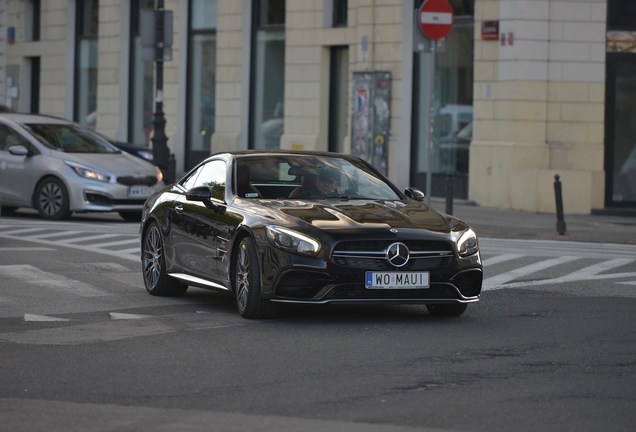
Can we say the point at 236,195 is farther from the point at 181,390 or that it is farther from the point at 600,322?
the point at 181,390

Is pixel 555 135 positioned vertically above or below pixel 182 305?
above

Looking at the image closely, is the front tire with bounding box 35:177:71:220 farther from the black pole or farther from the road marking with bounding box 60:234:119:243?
the black pole

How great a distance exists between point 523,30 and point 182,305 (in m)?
14.2

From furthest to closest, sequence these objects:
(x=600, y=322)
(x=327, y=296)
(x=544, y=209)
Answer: (x=544, y=209) < (x=600, y=322) < (x=327, y=296)

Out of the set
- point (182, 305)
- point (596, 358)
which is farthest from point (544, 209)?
point (596, 358)

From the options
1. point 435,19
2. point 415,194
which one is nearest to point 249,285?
point 415,194

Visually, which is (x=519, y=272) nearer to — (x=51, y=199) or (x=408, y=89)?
(x=51, y=199)

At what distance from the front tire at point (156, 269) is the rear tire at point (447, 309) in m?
2.46

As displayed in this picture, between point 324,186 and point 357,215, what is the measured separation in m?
0.95

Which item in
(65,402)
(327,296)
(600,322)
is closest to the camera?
(65,402)

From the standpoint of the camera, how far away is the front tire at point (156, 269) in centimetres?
1191

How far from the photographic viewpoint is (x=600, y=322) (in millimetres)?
10398

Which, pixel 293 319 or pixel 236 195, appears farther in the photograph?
pixel 236 195

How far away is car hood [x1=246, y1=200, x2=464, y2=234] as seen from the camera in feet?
32.6
